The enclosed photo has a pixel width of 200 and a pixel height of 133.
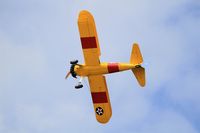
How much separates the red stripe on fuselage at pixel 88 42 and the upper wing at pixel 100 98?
193 cm

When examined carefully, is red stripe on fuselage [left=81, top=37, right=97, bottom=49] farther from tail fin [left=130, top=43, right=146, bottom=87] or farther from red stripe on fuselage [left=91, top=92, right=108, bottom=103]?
red stripe on fuselage [left=91, top=92, right=108, bottom=103]

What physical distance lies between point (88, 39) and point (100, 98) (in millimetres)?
4161

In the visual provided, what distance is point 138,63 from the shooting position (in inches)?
Result: 1661

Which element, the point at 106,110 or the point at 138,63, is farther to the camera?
the point at 106,110

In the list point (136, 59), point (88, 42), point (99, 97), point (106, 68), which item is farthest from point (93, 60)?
point (99, 97)

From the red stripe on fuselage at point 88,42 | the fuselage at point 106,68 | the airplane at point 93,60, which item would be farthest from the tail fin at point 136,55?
the red stripe on fuselage at point 88,42

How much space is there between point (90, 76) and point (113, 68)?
1.61 metres

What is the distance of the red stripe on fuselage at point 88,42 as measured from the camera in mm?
42781

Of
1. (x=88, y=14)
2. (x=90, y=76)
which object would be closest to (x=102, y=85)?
(x=90, y=76)

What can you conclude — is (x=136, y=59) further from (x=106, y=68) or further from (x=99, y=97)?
(x=99, y=97)

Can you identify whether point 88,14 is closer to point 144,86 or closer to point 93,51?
point 93,51

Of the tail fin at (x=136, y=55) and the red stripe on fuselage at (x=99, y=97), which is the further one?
the red stripe on fuselage at (x=99, y=97)

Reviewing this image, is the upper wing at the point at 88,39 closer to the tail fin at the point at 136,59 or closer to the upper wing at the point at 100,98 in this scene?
the upper wing at the point at 100,98

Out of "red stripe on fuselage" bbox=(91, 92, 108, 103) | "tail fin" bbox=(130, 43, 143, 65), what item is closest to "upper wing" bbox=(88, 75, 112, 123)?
"red stripe on fuselage" bbox=(91, 92, 108, 103)
